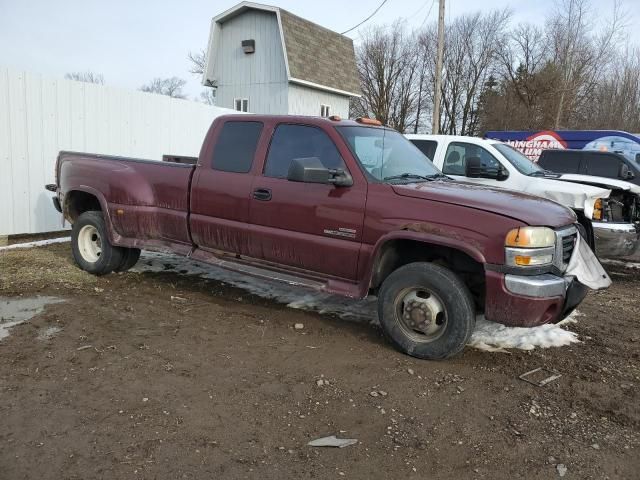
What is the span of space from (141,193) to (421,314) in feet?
11.3

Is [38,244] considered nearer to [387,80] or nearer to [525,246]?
[525,246]

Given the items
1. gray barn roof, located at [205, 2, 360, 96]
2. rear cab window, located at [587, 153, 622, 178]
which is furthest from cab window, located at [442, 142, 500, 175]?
gray barn roof, located at [205, 2, 360, 96]

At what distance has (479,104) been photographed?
47.4m

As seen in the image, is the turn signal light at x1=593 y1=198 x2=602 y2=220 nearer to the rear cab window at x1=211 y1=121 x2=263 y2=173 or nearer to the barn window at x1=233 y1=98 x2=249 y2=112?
the rear cab window at x1=211 y1=121 x2=263 y2=173

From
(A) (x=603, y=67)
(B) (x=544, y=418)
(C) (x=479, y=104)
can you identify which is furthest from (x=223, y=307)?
(C) (x=479, y=104)

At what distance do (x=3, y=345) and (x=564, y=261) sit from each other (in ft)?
15.3

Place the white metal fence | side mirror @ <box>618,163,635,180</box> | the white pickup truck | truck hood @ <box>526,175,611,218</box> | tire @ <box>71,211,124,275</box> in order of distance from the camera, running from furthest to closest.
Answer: side mirror @ <box>618,163,635,180</box> → the white metal fence → the white pickup truck → truck hood @ <box>526,175,611,218</box> → tire @ <box>71,211,124,275</box>

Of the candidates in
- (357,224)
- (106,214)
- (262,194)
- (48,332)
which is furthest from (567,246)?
(106,214)

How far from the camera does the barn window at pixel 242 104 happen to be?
22.8m

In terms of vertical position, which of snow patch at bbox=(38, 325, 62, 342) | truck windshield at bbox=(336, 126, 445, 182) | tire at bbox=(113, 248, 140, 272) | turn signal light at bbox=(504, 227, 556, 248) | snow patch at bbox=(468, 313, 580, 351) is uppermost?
truck windshield at bbox=(336, 126, 445, 182)

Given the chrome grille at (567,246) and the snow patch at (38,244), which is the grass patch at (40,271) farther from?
the chrome grille at (567,246)

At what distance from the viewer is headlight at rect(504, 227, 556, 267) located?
12.3ft

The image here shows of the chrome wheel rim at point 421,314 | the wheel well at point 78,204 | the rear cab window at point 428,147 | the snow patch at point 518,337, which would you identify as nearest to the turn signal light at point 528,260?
the chrome wheel rim at point 421,314

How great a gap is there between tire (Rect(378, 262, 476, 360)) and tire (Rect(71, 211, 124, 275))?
12.0 feet
